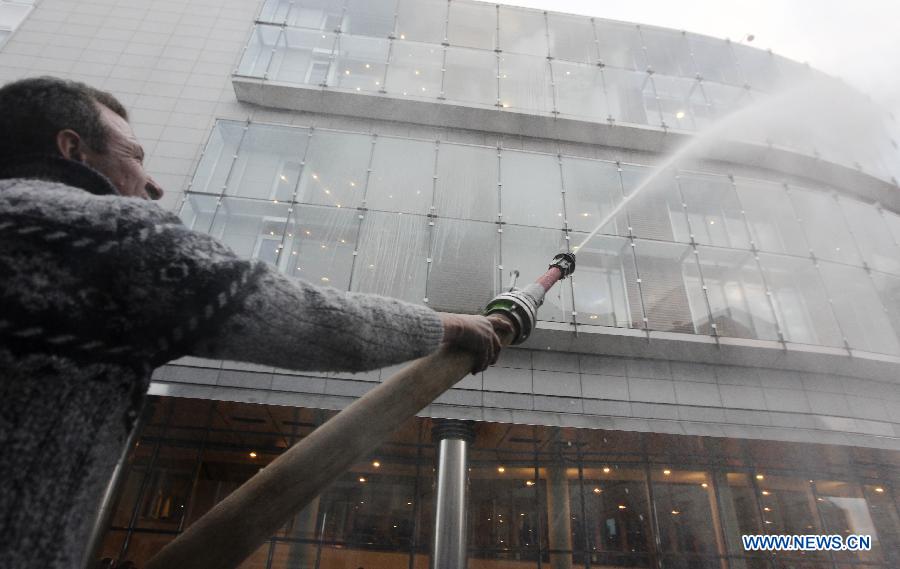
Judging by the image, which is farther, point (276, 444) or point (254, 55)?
point (254, 55)

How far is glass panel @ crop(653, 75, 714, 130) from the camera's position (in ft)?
46.5

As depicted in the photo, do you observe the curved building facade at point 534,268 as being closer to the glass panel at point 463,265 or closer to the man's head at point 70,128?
the glass panel at point 463,265

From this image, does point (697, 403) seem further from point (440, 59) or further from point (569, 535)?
point (440, 59)

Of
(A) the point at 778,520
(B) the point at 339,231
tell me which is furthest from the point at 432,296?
(A) the point at 778,520

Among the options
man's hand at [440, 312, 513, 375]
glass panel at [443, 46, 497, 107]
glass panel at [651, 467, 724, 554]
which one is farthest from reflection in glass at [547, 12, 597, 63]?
man's hand at [440, 312, 513, 375]

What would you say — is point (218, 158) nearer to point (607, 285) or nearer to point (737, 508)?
point (607, 285)

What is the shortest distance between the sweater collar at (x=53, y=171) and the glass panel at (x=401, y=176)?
417 inches

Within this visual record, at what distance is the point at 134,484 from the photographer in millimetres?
10812

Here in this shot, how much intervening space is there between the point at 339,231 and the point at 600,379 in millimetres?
6952

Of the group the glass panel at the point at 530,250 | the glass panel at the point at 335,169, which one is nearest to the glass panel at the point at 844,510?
the glass panel at the point at 530,250

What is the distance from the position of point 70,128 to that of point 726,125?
16.6m

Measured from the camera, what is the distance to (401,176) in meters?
12.2

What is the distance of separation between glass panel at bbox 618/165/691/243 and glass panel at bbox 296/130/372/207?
6.92 m

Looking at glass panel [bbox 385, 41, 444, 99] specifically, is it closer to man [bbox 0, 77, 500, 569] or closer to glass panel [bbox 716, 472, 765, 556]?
glass panel [bbox 716, 472, 765, 556]
